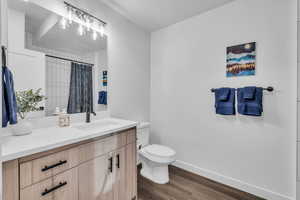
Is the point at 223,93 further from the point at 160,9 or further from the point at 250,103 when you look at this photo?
the point at 160,9

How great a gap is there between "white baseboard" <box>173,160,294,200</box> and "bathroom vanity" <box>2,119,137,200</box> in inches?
42.9

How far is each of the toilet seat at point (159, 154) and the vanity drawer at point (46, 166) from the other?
1066mm

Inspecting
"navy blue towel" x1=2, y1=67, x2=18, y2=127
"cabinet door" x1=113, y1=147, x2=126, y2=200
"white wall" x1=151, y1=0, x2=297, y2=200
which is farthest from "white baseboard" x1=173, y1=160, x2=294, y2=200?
"navy blue towel" x1=2, y1=67, x2=18, y2=127

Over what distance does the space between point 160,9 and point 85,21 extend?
1.05 m

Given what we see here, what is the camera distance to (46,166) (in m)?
0.89

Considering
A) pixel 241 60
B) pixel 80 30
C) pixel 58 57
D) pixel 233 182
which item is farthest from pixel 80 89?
pixel 233 182

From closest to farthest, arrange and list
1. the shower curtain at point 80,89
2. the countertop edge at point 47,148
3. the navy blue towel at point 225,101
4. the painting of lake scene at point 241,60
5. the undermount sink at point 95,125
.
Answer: the countertop edge at point 47,148 → the undermount sink at point 95,125 → the shower curtain at point 80,89 → the painting of lake scene at point 241,60 → the navy blue towel at point 225,101

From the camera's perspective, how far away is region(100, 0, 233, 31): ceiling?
73.4 inches

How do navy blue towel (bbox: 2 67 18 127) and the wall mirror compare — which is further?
the wall mirror

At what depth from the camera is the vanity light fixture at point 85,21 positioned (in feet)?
5.12

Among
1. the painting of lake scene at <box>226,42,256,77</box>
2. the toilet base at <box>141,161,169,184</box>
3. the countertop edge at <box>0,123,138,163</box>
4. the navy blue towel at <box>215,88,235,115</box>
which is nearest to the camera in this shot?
the countertop edge at <box>0,123,138,163</box>

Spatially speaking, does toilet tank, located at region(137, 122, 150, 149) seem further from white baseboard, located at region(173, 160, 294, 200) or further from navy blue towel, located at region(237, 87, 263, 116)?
navy blue towel, located at region(237, 87, 263, 116)

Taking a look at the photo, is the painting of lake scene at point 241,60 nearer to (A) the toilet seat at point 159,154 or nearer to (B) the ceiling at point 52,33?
(A) the toilet seat at point 159,154

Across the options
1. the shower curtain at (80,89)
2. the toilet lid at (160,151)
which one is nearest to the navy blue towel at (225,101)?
the toilet lid at (160,151)
